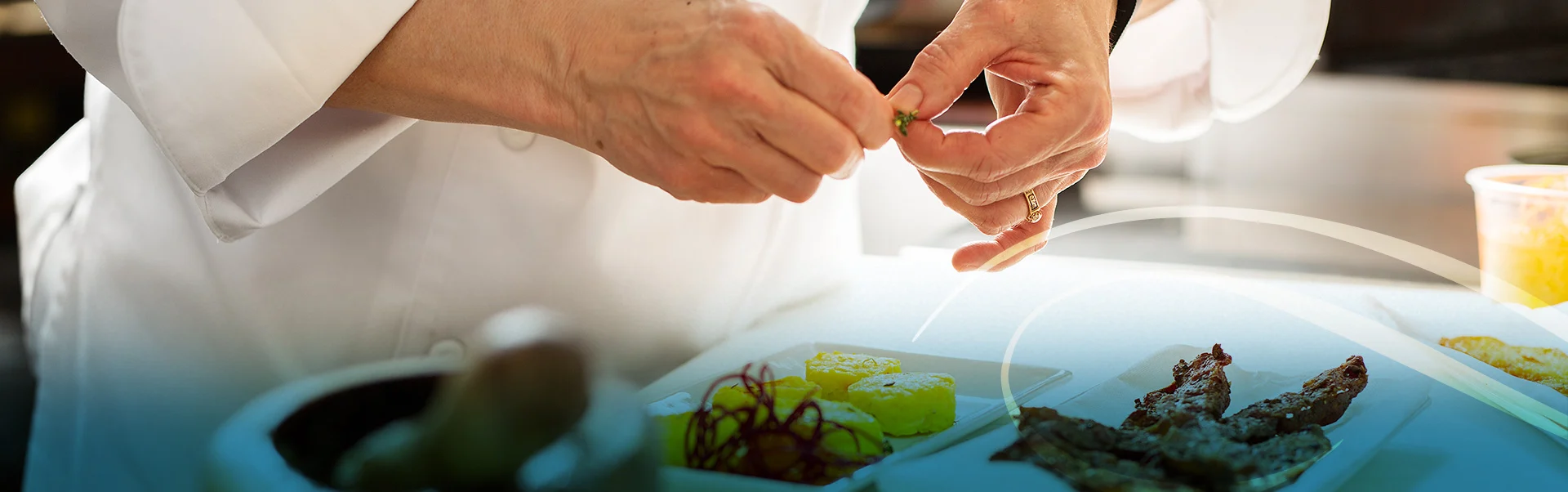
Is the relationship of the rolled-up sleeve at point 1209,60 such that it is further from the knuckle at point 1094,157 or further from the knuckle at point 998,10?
the knuckle at point 998,10

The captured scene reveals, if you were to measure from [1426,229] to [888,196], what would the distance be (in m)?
1.67

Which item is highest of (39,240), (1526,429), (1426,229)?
(39,240)

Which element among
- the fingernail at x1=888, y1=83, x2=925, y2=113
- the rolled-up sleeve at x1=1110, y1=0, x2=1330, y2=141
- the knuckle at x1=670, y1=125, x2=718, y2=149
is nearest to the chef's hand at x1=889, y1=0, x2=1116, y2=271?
the fingernail at x1=888, y1=83, x2=925, y2=113

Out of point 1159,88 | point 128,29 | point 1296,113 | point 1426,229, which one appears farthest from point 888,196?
point 1296,113

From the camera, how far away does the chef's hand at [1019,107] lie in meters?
0.53

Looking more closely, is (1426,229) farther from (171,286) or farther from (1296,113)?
(171,286)

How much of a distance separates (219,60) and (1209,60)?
74 centimetres

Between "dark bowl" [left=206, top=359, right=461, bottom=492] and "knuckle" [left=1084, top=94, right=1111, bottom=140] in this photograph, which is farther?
"knuckle" [left=1084, top=94, right=1111, bottom=140]

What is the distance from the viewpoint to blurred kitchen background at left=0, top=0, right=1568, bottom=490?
204 centimetres

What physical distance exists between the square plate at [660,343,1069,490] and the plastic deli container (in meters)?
0.38

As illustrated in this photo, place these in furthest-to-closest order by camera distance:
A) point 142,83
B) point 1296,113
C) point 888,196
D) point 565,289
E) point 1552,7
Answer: point 1296,113 → point 1552,7 → point 888,196 → point 565,289 → point 142,83

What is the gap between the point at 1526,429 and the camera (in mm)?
471

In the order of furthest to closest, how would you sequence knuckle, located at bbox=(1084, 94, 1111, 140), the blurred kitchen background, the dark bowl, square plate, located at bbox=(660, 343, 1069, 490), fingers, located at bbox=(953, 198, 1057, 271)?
1. the blurred kitchen background
2. fingers, located at bbox=(953, 198, 1057, 271)
3. knuckle, located at bbox=(1084, 94, 1111, 140)
4. square plate, located at bbox=(660, 343, 1069, 490)
5. the dark bowl

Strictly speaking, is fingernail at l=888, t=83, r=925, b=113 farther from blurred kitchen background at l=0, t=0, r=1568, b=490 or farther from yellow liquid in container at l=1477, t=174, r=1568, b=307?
blurred kitchen background at l=0, t=0, r=1568, b=490
